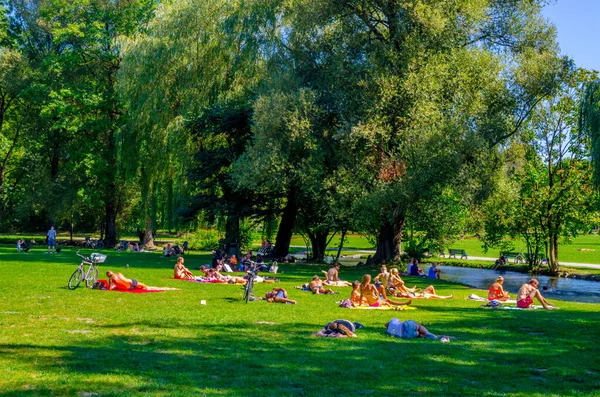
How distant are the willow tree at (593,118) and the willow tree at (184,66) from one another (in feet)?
73.6

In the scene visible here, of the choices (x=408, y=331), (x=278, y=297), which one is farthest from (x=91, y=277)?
(x=408, y=331)

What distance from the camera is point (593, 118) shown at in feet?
87.5

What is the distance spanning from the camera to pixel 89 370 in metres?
10.5

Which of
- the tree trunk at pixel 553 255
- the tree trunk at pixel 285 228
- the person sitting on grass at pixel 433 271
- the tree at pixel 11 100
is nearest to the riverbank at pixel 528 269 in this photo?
the tree trunk at pixel 553 255

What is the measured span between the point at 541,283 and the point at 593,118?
50.4 ft

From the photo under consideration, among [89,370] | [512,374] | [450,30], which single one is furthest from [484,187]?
[89,370]

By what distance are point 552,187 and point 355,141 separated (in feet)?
60.6

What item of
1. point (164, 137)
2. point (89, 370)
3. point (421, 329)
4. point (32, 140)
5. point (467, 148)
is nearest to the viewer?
point (89, 370)

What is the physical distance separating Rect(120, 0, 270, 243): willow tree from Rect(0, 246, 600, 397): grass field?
81.5 ft

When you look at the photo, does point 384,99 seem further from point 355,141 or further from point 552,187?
point 552,187

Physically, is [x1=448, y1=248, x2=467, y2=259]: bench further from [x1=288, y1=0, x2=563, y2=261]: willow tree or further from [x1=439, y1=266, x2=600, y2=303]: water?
[x1=288, y1=0, x2=563, y2=261]: willow tree

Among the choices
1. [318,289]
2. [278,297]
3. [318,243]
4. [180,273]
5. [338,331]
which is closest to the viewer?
[338,331]

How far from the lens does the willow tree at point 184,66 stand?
43000mm

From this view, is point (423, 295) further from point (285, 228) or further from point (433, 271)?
point (285, 228)
